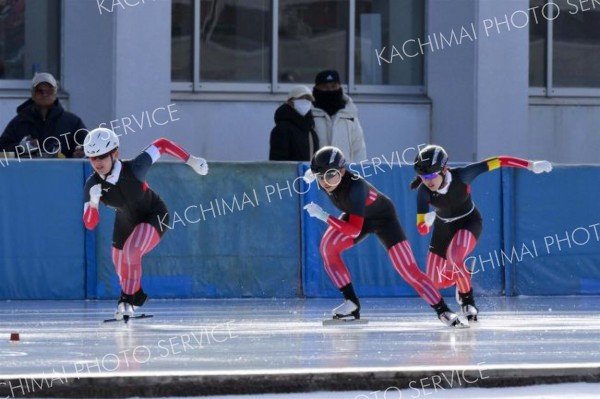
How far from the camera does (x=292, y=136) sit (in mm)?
16000

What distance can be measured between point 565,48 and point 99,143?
10373 mm

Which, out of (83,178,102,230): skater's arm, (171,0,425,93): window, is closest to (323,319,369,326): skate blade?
(83,178,102,230): skater's arm

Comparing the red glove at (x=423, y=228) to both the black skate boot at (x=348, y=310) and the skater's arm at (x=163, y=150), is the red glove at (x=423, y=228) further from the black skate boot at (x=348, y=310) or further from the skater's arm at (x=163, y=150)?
the skater's arm at (x=163, y=150)

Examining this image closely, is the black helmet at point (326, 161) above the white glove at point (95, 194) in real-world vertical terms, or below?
above

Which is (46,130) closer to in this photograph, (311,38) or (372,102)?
(311,38)

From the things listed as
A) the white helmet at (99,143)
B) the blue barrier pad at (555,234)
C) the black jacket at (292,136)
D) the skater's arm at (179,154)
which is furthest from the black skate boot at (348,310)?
the blue barrier pad at (555,234)

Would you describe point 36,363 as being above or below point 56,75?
below

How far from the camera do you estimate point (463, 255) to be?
1290 cm

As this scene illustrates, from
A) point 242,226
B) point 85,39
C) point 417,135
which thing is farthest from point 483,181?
point 85,39

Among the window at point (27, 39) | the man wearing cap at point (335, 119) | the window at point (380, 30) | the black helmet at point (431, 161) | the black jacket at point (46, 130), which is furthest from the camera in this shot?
the window at point (380, 30)

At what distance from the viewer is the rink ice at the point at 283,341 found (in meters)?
8.98

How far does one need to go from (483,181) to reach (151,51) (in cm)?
457

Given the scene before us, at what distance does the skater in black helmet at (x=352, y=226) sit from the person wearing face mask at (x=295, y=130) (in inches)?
115

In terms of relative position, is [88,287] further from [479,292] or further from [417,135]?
[417,135]
